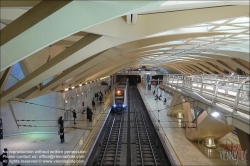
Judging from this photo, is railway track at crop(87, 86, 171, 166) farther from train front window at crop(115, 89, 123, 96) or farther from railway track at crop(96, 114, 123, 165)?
train front window at crop(115, 89, 123, 96)

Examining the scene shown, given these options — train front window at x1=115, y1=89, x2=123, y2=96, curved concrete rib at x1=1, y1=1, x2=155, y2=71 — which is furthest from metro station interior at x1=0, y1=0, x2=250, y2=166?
train front window at x1=115, y1=89, x2=123, y2=96

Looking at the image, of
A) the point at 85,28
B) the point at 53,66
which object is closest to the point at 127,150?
the point at 53,66

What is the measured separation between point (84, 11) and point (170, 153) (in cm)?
906

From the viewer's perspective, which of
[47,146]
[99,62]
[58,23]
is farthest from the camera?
[99,62]

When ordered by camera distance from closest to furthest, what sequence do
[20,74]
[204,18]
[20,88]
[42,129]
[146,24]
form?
[204,18]
[146,24]
[20,88]
[20,74]
[42,129]

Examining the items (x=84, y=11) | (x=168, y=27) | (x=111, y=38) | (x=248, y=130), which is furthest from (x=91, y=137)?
(x=84, y=11)

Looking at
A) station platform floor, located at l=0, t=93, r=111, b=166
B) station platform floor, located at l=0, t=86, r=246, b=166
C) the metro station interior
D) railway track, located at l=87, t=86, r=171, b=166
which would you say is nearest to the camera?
the metro station interior

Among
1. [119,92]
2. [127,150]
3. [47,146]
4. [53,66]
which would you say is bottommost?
[127,150]

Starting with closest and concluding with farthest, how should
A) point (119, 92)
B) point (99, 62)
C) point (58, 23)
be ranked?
point (58, 23)
point (99, 62)
point (119, 92)

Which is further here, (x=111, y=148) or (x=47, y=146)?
(x=111, y=148)

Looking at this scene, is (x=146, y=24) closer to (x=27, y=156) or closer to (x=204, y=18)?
(x=204, y=18)

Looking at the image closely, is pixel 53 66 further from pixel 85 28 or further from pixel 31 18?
pixel 85 28

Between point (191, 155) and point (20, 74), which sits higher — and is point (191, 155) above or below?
below

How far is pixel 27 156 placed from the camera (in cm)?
942
